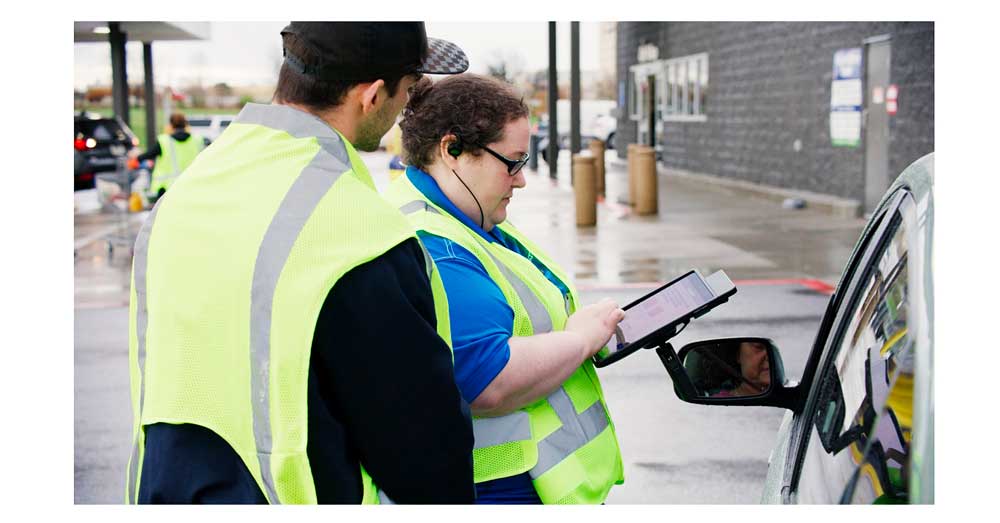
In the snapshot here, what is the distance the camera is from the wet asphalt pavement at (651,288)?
571 centimetres

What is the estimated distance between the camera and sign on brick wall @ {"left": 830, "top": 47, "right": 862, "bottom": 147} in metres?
16.1

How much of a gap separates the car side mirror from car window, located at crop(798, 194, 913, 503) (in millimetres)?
168

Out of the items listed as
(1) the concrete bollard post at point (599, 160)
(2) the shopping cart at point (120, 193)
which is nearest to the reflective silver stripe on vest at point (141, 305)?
(2) the shopping cart at point (120, 193)

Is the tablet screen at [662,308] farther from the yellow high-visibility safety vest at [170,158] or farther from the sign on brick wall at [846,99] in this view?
the sign on brick wall at [846,99]

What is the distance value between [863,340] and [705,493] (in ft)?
10.6

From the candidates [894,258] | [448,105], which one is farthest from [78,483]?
[894,258]

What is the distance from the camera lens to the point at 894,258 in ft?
6.91

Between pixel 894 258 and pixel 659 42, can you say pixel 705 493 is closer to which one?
pixel 894 258

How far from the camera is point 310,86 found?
6.56 ft

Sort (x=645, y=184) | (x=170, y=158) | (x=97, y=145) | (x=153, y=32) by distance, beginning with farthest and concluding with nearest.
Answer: (x=153, y=32)
(x=97, y=145)
(x=645, y=184)
(x=170, y=158)

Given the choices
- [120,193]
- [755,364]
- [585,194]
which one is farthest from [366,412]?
[585,194]

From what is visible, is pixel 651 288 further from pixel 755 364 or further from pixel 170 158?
pixel 755 364

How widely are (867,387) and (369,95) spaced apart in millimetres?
976

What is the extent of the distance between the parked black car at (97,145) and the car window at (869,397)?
22643 mm
